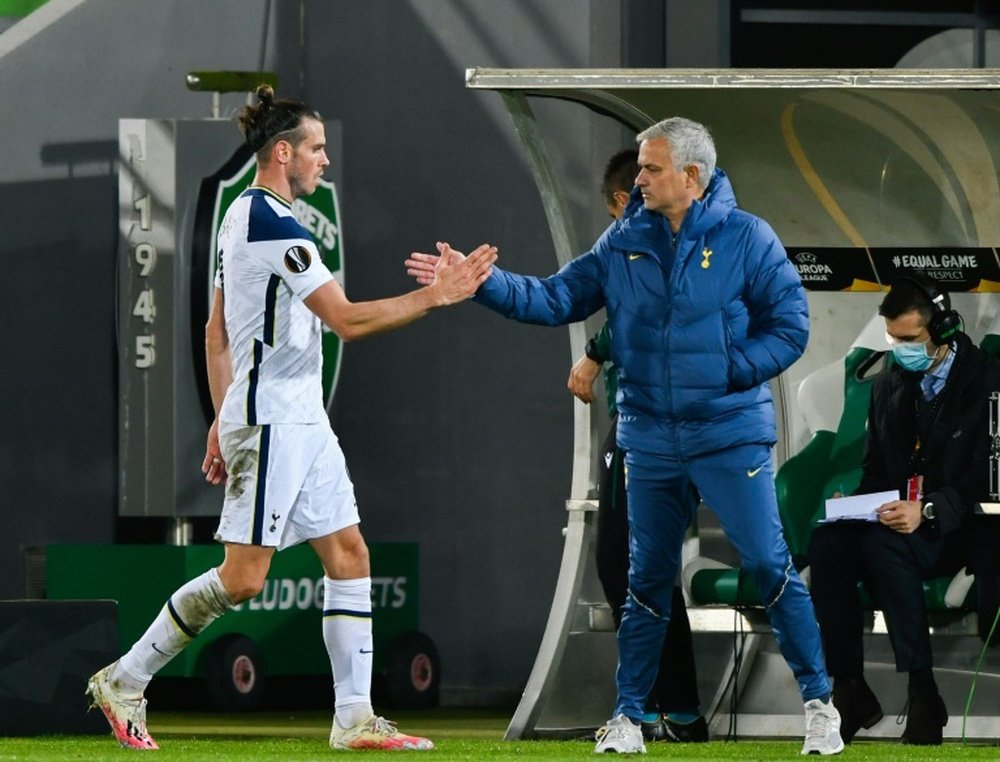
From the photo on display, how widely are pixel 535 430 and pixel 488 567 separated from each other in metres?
0.66

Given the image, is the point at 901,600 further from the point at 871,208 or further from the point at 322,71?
the point at 322,71

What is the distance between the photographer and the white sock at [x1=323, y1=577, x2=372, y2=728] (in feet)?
22.5

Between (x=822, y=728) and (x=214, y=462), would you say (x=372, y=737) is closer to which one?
(x=214, y=462)

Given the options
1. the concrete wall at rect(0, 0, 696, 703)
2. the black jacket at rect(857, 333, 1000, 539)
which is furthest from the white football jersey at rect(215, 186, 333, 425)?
the concrete wall at rect(0, 0, 696, 703)

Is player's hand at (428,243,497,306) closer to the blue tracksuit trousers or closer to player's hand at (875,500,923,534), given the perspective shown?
the blue tracksuit trousers

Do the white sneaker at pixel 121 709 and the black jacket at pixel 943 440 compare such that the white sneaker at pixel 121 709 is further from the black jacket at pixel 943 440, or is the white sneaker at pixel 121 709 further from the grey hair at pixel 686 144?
the black jacket at pixel 943 440

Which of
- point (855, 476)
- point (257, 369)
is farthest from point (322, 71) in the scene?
point (257, 369)

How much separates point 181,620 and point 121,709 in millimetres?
328

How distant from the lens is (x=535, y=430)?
35.7 feet

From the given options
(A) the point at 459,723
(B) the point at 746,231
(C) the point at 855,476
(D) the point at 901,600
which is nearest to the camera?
(B) the point at 746,231

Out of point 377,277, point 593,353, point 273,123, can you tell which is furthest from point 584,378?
point 377,277

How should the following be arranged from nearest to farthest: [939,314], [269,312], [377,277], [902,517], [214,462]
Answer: [269,312], [214,462], [902,517], [939,314], [377,277]

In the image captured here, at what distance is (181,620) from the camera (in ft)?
22.4

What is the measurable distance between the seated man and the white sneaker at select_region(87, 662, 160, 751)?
2174 mm
